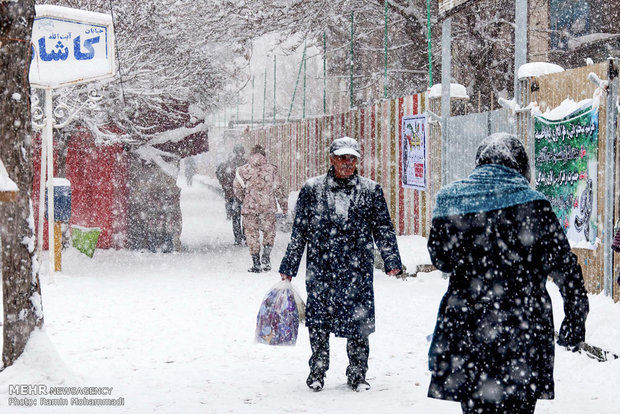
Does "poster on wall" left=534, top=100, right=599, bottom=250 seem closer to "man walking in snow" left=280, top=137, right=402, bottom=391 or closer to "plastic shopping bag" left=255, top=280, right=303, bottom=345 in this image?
"man walking in snow" left=280, top=137, right=402, bottom=391

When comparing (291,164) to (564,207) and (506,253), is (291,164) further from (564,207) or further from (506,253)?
(506,253)

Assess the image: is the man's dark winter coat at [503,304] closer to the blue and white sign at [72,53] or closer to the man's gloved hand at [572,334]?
the man's gloved hand at [572,334]

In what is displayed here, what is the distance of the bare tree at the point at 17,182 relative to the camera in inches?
214

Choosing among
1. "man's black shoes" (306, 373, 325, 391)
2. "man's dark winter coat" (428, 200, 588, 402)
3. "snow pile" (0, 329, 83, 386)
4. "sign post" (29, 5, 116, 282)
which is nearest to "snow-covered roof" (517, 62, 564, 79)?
"man's black shoes" (306, 373, 325, 391)

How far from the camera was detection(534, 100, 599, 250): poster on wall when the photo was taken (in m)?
7.30

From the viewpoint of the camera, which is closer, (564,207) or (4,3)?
(4,3)

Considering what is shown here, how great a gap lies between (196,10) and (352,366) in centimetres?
1090

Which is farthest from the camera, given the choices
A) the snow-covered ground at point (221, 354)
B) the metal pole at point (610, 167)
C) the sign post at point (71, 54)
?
the sign post at point (71, 54)

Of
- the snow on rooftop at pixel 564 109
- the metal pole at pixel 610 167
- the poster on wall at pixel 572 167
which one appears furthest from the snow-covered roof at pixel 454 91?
the metal pole at pixel 610 167

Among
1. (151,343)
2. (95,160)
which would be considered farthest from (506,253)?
(95,160)

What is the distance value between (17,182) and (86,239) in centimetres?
779

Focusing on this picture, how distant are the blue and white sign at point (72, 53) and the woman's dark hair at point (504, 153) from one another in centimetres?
756

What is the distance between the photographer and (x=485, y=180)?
3.38 m

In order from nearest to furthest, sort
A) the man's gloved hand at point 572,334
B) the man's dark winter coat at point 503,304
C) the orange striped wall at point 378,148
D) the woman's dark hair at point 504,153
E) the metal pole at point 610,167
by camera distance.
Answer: the man's gloved hand at point 572,334 < the man's dark winter coat at point 503,304 < the woman's dark hair at point 504,153 < the metal pole at point 610,167 < the orange striped wall at point 378,148
